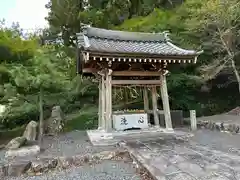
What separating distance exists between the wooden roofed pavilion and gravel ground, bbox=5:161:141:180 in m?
2.22

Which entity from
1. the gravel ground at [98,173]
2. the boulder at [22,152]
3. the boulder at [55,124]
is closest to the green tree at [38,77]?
the boulder at [55,124]

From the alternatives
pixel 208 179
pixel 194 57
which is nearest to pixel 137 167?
pixel 208 179

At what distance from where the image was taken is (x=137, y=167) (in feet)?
17.7

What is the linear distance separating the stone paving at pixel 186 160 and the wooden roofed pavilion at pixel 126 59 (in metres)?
1.89

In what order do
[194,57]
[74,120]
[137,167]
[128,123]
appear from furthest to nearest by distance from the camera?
[74,120] < [128,123] < [194,57] < [137,167]

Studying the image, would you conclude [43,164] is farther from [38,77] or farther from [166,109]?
[166,109]

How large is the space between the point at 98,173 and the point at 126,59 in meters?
3.84

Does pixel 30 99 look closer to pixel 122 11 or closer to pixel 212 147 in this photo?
pixel 212 147

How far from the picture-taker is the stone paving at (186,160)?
4269 millimetres

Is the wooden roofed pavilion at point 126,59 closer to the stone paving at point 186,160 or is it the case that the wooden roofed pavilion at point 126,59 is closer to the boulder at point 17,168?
the stone paving at point 186,160

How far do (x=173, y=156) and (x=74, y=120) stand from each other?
8536 mm

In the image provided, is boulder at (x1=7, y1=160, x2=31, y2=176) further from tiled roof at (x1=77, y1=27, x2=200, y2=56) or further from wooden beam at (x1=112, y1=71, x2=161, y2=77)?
tiled roof at (x1=77, y1=27, x2=200, y2=56)

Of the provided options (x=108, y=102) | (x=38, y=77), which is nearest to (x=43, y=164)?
(x=108, y=102)

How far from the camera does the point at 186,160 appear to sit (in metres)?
5.21
